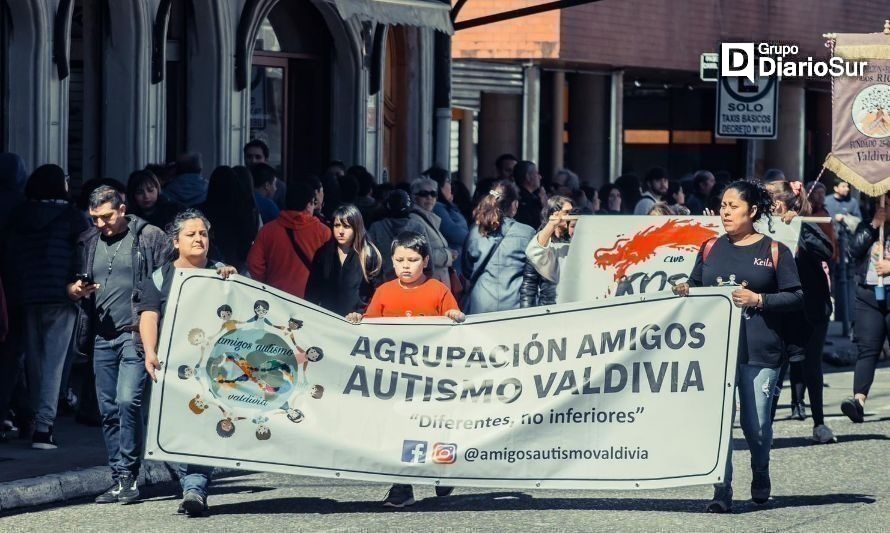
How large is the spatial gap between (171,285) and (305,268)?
2.87 m

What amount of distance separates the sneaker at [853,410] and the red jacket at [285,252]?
148 inches

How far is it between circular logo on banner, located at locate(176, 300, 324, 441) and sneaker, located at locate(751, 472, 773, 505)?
87.1 inches

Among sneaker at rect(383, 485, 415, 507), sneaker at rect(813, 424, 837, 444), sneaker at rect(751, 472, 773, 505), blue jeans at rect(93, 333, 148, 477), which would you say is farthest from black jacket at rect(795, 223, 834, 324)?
blue jeans at rect(93, 333, 148, 477)

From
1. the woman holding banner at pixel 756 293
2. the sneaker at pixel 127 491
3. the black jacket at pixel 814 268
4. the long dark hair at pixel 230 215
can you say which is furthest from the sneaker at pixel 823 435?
the sneaker at pixel 127 491

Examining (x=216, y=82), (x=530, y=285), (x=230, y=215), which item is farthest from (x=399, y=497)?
(x=216, y=82)

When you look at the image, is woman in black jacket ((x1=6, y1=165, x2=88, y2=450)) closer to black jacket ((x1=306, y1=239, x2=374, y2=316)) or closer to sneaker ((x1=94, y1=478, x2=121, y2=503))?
black jacket ((x1=306, y1=239, x2=374, y2=316))

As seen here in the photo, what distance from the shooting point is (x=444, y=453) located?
9.45 meters

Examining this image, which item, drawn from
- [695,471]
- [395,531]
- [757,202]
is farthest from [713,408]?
[395,531]

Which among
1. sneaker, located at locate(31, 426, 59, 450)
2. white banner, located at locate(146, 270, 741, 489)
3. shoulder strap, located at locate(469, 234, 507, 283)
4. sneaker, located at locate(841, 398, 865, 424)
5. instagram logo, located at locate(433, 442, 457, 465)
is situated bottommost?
sneaker, located at locate(841, 398, 865, 424)

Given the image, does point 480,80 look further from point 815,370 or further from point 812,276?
point 812,276

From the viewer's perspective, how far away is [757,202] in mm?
9758

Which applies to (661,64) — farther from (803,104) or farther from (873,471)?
(873,471)

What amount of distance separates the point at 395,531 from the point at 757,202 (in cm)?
247

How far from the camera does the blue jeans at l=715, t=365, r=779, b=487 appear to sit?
9742 mm
